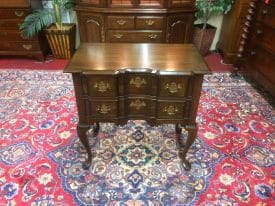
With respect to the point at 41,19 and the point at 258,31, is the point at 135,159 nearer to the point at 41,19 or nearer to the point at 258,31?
the point at 258,31

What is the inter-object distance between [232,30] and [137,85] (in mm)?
2370

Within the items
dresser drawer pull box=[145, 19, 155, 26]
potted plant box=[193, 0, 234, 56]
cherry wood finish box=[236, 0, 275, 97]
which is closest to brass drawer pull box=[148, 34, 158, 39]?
dresser drawer pull box=[145, 19, 155, 26]

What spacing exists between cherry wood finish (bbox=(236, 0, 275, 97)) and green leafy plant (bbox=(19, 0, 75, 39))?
2262 mm

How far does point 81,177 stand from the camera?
5.14 feet

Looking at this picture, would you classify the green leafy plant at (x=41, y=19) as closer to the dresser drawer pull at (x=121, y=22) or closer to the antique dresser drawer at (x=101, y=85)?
the dresser drawer pull at (x=121, y=22)

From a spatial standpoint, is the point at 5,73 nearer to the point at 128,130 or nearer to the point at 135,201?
the point at 128,130

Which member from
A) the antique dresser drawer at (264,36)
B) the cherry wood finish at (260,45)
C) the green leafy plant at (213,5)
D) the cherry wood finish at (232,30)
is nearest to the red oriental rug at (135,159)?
the cherry wood finish at (260,45)

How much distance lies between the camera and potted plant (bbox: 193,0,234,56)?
3.00m

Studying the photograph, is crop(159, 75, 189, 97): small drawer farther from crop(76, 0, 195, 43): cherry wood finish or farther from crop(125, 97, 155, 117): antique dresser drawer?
crop(76, 0, 195, 43): cherry wood finish

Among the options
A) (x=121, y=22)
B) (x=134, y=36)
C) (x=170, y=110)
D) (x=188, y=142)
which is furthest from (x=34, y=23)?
(x=188, y=142)

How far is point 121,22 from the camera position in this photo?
9.41 ft

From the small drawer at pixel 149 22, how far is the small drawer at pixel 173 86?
1816 mm

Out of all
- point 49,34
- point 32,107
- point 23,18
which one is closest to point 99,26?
point 49,34

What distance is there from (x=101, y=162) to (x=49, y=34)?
2225 millimetres
